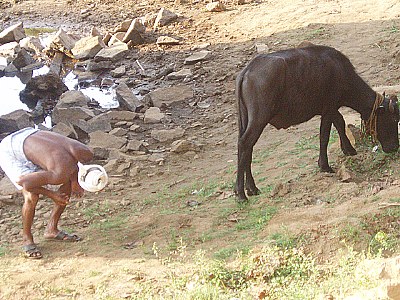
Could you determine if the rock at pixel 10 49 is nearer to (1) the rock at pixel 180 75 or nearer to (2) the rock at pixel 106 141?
(1) the rock at pixel 180 75

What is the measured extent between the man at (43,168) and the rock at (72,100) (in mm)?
6163

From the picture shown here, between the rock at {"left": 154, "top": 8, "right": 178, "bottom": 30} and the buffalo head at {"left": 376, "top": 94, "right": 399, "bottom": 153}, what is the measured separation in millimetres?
9645

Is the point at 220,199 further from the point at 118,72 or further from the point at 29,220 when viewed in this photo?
the point at 118,72

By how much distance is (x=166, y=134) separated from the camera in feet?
36.2

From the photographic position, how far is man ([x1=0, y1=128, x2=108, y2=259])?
6.46m

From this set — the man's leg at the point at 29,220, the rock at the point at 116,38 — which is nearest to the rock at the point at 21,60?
the rock at the point at 116,38

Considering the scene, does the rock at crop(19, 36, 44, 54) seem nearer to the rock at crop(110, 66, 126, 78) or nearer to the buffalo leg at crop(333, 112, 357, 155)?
the rock at crop(110, 66, 126, 78)

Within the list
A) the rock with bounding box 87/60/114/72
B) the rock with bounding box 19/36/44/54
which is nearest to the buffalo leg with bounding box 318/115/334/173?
the rock with bounding box 87/60/114/72

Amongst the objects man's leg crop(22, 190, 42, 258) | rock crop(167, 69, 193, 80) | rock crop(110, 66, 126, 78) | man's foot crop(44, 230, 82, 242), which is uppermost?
man's leg crop(22, 190, 42, 258)

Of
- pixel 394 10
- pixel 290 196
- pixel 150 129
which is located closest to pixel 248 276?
pixel 290 196

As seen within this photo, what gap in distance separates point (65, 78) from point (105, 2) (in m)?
4.94

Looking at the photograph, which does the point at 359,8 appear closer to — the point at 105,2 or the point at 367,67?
the point at 367,67

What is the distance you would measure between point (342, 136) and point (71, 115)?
5.72 meters

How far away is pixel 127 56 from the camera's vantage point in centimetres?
1568
